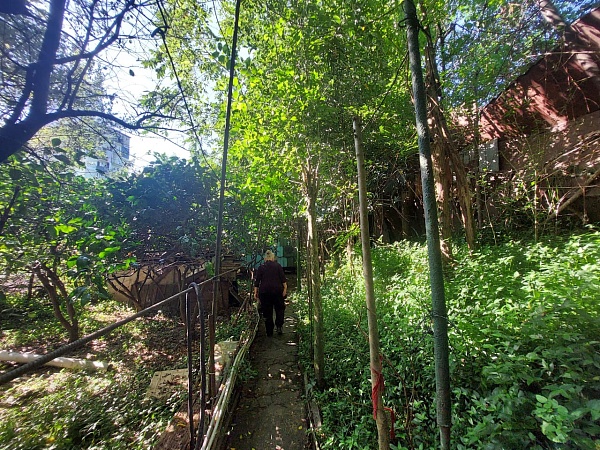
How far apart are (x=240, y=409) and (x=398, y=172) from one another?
20.6 ft

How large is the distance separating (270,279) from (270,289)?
0.18m

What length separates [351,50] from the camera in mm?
2352

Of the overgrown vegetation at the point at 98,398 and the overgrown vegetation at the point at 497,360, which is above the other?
the overgrown vegetation at the point at 497,360

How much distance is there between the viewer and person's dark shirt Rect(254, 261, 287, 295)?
4793 mm

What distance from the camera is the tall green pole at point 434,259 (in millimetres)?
1188

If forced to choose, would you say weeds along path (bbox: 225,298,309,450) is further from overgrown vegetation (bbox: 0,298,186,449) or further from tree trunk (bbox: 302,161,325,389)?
overgrown vegetation (bbox: 0,298,186,449)

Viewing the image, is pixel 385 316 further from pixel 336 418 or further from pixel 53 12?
pixel 53 12

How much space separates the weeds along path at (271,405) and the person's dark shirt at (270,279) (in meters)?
0.93

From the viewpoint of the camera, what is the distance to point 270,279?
4859mm

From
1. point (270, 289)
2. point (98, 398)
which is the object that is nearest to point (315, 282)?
point (270, 289)

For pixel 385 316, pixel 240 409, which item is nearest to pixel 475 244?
pixel 385 316

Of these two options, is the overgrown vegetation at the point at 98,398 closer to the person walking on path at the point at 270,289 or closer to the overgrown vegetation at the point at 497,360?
the person walking on path at the point at 270,289

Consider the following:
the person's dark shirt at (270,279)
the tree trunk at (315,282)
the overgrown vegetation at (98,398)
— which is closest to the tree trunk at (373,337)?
the tree trunk at (315,282)

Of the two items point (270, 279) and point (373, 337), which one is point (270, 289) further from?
point (373, 337)
